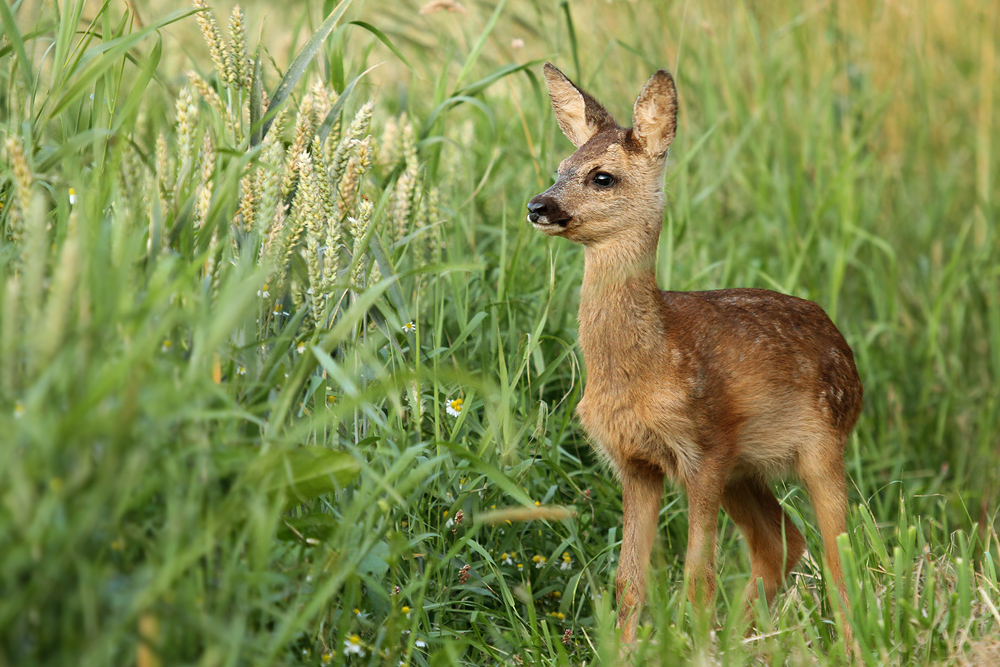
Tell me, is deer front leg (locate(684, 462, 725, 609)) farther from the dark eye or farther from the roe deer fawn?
the dark eye

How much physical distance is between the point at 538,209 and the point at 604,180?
30 cm

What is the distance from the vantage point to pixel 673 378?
328 centimetres

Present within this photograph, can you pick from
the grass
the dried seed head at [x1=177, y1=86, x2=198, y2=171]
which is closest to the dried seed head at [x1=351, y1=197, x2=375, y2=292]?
the grass

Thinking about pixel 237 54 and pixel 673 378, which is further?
pixel 673 378

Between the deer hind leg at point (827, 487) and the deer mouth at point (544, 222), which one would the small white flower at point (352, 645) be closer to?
the deer mouth at point (544, 222)

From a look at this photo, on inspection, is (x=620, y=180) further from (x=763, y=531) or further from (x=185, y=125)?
(x=185, y=125)

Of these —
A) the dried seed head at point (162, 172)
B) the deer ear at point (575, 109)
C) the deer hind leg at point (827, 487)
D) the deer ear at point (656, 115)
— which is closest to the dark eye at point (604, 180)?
the deer ear at point (656, 115)

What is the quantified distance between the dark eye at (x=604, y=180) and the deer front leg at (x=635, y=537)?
0.88 metres

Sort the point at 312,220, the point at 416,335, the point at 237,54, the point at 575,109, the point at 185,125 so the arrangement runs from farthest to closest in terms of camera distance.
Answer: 1. the point at 575,109
2. the point at 237,54
3. the point at 416,335
4. the point at 312,220
5. the point at 185,125

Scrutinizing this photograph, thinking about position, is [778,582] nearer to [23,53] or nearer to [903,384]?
[903,384]

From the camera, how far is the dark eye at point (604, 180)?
343 cm

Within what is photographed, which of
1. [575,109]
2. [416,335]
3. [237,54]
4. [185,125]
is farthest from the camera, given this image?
[575,109]

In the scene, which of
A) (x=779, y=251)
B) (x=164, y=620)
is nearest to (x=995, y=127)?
(x=779, y=251)

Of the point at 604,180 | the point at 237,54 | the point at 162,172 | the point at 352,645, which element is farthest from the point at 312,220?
the point at 352,645
